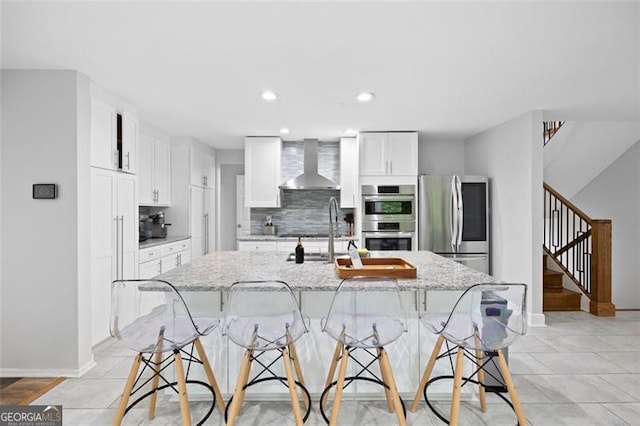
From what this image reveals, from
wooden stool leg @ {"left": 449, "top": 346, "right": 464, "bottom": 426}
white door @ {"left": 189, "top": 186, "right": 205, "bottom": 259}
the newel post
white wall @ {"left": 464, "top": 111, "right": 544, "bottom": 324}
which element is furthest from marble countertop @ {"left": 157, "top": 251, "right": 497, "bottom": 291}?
the newel post

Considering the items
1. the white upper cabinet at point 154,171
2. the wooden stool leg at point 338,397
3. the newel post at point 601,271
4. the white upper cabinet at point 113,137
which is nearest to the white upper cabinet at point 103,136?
the white upper cabinet at point 113,137

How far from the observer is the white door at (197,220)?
5582mm

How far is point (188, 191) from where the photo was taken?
546cm

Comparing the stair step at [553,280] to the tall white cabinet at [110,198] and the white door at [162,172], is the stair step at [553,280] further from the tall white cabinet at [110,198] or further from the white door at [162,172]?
the white door at [162,172]

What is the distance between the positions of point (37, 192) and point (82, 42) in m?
1.19

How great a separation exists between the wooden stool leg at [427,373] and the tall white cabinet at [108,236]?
2647 millimetres

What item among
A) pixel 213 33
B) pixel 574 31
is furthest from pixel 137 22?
pixel 574 31

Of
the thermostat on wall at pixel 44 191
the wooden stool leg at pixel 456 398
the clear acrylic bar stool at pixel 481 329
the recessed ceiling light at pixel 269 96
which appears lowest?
the wooden stool leg at pixel 456 398

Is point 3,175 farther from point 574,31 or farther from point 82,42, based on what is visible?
point 574,31

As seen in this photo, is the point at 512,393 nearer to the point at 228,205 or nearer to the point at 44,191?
the point at 44,191

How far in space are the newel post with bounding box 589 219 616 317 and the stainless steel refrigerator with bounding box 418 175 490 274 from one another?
120 centimetres

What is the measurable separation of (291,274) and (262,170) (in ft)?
11.1

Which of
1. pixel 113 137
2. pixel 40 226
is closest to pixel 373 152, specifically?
pixel 113 137

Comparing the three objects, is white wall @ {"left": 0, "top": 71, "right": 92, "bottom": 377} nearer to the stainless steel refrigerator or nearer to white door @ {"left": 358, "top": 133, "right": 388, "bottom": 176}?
white door @ {"left": 358, "top": 133, "right": 388, "bottom": 176}
